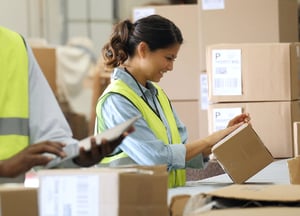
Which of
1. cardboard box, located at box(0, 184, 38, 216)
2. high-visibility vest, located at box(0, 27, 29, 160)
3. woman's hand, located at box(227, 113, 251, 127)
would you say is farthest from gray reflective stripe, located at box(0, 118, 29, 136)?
woman's hand, located at box(227, 113, 251, 127)

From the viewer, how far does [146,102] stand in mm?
2920

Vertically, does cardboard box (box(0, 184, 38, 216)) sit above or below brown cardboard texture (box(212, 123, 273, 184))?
above

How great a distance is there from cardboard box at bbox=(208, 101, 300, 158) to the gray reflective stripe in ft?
5.33

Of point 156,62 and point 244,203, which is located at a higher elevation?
point 156,62

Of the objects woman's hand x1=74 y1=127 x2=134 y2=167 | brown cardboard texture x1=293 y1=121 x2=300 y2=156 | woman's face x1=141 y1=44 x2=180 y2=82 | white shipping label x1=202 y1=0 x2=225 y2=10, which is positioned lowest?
brown cardboard texture x1=293 y1=121 x2=300 y2=156

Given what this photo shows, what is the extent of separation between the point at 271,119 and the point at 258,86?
0.51 ft

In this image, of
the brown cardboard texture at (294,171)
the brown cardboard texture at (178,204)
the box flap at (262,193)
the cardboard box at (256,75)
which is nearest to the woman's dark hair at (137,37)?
the brown cardboard texture at (294,171)

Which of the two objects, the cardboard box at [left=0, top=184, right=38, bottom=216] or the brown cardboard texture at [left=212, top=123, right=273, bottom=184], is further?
the brown cardboard texture at [left=212, top=123, right=273, bottom=184]

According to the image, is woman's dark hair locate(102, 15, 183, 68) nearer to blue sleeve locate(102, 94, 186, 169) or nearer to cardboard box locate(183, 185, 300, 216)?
blue sleeve locate(102, 94, 186, 169)

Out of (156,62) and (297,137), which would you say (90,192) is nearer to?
(156,62)

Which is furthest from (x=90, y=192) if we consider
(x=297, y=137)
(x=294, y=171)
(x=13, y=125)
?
(x=297, y=137)

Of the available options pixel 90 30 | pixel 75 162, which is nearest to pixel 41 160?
pixel 75 162

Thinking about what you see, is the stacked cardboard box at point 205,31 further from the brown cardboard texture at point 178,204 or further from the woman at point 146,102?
the brown cardboard texture at point 178,204

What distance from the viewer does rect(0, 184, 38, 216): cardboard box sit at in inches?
65.7
